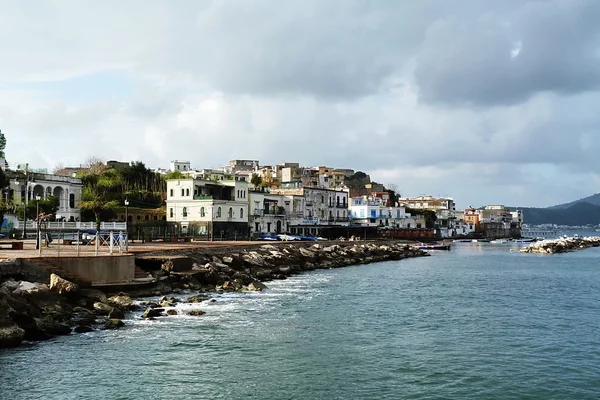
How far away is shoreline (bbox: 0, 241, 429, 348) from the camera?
2394 centimetres

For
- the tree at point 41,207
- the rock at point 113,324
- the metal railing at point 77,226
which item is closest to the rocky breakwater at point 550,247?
the metal railing at point 77,226

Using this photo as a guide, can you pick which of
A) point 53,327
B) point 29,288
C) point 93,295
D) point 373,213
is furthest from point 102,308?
point 373,213

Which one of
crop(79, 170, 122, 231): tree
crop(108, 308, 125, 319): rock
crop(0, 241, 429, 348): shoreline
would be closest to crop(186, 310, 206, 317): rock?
crop(0, 241, 429, 348): shoreline

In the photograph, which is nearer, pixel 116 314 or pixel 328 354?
pixel 328 354

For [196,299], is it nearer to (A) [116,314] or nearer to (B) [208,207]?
(A) [116,314]

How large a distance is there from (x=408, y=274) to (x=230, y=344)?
122 feet

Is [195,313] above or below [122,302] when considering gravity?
below

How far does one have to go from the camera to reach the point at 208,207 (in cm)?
7712

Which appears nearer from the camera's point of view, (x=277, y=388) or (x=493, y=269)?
(x=277, y=388)

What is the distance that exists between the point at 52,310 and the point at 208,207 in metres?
51.3

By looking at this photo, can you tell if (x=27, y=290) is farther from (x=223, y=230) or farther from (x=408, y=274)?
(x=223, y=230)

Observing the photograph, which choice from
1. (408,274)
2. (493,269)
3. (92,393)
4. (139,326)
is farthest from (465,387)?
(493,269)

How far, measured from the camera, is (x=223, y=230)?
3108 inches

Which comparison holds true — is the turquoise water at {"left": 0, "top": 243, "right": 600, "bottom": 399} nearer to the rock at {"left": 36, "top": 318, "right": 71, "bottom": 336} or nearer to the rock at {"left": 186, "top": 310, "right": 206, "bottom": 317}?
the rock at {"left": 186, "top": 310, "right": 206, "bottom": 317}
